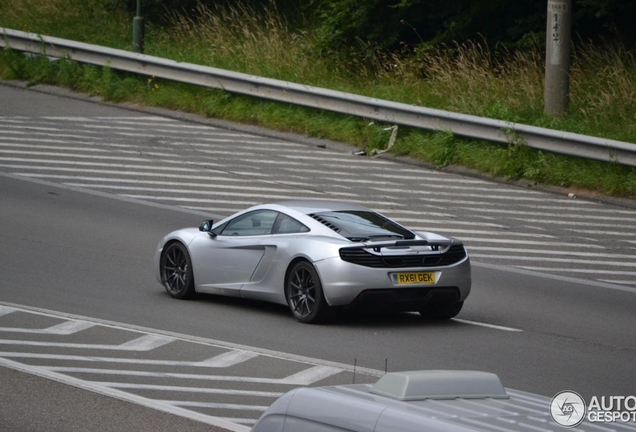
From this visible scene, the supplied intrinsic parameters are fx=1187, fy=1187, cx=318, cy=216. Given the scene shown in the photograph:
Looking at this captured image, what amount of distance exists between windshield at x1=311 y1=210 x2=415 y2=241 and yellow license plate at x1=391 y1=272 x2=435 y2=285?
1.45 feet

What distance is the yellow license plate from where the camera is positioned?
→ 12.0m

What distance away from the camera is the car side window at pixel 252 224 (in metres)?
13.1

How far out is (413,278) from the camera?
39.6ft

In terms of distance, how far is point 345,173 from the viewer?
2056 centimetres

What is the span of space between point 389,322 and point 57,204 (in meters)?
7.69

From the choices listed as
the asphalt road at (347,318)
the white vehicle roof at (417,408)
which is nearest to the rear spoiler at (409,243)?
the asphalt road at (347,318)

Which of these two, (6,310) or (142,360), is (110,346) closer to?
(142,360)

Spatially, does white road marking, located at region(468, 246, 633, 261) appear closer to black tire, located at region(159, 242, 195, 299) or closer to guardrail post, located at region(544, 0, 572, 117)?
black tire, located at region(159, 242, 195, 299)

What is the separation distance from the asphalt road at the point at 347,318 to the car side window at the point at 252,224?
2.85 feet

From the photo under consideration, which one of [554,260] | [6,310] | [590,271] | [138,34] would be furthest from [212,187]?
[138,34]

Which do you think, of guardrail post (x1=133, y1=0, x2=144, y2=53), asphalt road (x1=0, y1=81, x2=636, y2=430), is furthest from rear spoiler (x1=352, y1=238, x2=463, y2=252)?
guardrail post (x1=133, y1=0, x2=144, y2=53)

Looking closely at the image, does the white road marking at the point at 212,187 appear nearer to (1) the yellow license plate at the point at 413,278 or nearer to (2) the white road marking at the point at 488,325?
(2) the white road marking at the point at 488,325

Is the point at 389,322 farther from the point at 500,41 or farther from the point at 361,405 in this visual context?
the point at 500,41

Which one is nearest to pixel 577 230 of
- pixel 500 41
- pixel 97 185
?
pixel 97 185
